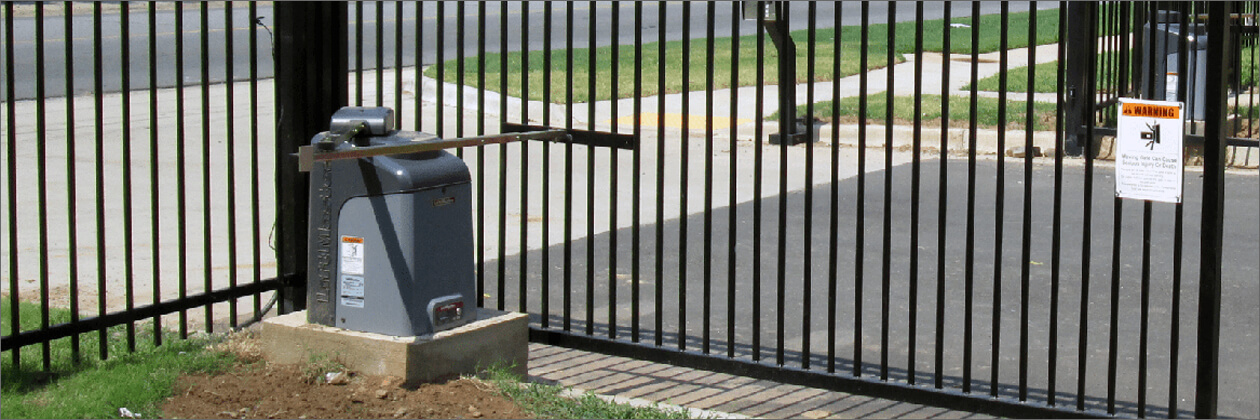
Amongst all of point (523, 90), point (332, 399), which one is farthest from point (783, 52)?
point (332, 399)

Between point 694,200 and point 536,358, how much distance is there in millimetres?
4334

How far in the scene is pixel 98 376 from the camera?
5.15 metres

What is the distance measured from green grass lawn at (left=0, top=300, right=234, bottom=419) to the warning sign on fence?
3240 millimetres

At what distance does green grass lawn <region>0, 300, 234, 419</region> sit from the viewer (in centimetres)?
481

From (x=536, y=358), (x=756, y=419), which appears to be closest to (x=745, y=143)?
(x=536, y=358)

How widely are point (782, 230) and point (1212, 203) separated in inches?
58.0

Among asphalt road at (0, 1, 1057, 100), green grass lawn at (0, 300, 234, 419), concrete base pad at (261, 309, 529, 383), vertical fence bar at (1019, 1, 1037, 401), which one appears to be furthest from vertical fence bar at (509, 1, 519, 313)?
asphalt road at (0, 1, 1057, 100)

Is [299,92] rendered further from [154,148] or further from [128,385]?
[128,385]

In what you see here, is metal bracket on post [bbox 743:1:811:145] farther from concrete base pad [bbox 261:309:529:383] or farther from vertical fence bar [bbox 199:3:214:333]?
vertical fence bar [bbox 199:3:214:333]

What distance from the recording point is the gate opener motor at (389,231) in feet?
16.3

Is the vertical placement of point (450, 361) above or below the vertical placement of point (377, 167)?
below

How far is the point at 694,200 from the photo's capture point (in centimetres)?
1013

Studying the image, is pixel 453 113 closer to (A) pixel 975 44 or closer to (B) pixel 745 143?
(B) pixel 745 143

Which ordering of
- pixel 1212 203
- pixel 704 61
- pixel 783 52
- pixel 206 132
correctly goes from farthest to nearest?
pixel 704 61 < pixel 206 132 < pixel 783 52 < pixel 1212 203
